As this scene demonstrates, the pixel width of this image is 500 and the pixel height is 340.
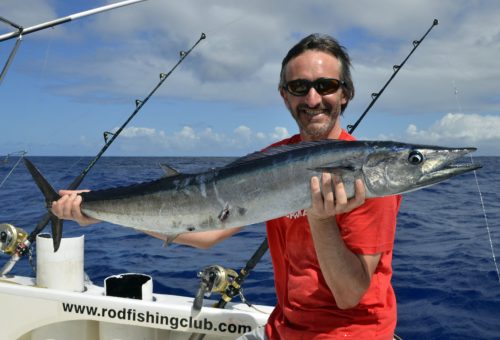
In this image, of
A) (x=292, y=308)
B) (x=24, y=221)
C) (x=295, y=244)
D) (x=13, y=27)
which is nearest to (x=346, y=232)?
(x=295, y=244)

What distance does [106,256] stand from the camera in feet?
29.5

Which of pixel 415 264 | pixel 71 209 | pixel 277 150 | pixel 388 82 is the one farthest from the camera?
pixel 415 264

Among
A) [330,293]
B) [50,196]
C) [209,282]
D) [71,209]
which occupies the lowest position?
[330,293]

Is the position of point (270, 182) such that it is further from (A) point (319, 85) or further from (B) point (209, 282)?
(B) point (209, 282)

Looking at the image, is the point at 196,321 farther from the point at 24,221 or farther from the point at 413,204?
the point at 413,204

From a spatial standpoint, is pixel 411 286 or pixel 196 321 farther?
pixel 411 286

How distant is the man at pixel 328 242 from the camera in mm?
2285

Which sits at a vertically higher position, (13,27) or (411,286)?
(13,27)

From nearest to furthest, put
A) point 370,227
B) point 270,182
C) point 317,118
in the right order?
point 370,227
point 270,182
point 317,118

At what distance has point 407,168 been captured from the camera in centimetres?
231

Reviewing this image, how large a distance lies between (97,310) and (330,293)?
2.16 m

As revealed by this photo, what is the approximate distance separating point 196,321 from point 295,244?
1442 mm

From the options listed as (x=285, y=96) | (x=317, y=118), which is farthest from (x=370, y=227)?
(x=285, y=96)

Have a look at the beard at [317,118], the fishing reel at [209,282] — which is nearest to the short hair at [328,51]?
the beard at [317,118]
